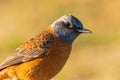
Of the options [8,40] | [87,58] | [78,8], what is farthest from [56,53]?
[78,8]

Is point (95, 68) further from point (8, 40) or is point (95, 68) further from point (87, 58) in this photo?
point (8, 40)

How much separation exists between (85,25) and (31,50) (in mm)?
11155

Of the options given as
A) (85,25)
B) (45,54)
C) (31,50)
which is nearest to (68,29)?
(45,54)

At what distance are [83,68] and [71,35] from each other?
5.89 meters

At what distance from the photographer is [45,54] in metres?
16.8

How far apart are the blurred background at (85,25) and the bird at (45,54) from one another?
4.21 m

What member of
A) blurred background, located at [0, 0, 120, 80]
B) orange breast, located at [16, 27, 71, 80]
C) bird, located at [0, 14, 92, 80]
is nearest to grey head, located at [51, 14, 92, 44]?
bird, located at [0, 14, 92, 80]

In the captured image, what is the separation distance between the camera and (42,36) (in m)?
17.3

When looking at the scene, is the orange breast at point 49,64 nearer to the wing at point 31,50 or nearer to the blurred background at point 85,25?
the wing at point 31,50

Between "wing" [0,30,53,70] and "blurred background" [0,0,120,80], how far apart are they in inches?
164

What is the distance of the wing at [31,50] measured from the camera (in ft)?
56.1

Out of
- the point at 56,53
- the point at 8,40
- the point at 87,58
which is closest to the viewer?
the point at 56,53

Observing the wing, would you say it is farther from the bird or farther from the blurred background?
the blurred background

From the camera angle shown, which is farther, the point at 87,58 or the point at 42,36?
the point at 87,58
